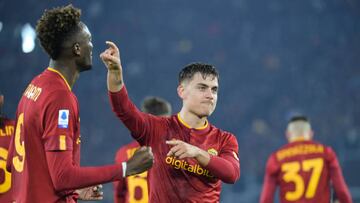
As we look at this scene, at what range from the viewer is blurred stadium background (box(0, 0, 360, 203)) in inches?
612

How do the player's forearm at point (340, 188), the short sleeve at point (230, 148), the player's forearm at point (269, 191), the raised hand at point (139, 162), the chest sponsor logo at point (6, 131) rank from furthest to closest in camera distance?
the player's forearm at point (269, 191)
the player's forearm at point (340, 188)
the chest sponsor logo at point (6, 131)
the short sleeve at point (230, 148)
the raised hand at point (139, 162)

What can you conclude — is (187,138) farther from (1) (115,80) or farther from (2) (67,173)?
(2) (67,173)

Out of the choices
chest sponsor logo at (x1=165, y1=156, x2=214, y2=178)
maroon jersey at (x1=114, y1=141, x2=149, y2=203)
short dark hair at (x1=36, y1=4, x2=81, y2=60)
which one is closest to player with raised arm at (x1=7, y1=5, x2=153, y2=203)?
short dark hair at (x1=36, y1=4, x2=81, y2=60)

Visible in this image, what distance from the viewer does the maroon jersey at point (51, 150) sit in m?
2.81

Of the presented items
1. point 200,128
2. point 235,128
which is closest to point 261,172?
point 235,128

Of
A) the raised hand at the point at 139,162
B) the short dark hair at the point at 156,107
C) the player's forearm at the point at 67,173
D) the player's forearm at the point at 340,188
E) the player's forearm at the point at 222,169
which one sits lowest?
the player's forearm at the point at 67,173

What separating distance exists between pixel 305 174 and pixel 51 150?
13.9 feet

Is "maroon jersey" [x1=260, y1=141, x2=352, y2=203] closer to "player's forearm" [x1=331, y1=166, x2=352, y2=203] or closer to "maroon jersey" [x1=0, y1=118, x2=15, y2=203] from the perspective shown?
"player's forearm" [x1=331, y1=166, x2=352, y2=203]

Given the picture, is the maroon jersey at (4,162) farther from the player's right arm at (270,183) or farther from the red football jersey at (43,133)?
the player's right arm at (270,183)

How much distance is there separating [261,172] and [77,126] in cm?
1355

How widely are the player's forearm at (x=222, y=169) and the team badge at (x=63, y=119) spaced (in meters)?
0.86

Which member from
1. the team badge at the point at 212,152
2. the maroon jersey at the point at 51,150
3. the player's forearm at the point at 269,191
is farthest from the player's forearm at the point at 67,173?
the player's forearm at the point at 269,191

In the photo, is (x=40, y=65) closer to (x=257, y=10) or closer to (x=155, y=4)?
(x=155, y=4)

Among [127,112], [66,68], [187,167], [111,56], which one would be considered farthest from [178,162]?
[66,68]
